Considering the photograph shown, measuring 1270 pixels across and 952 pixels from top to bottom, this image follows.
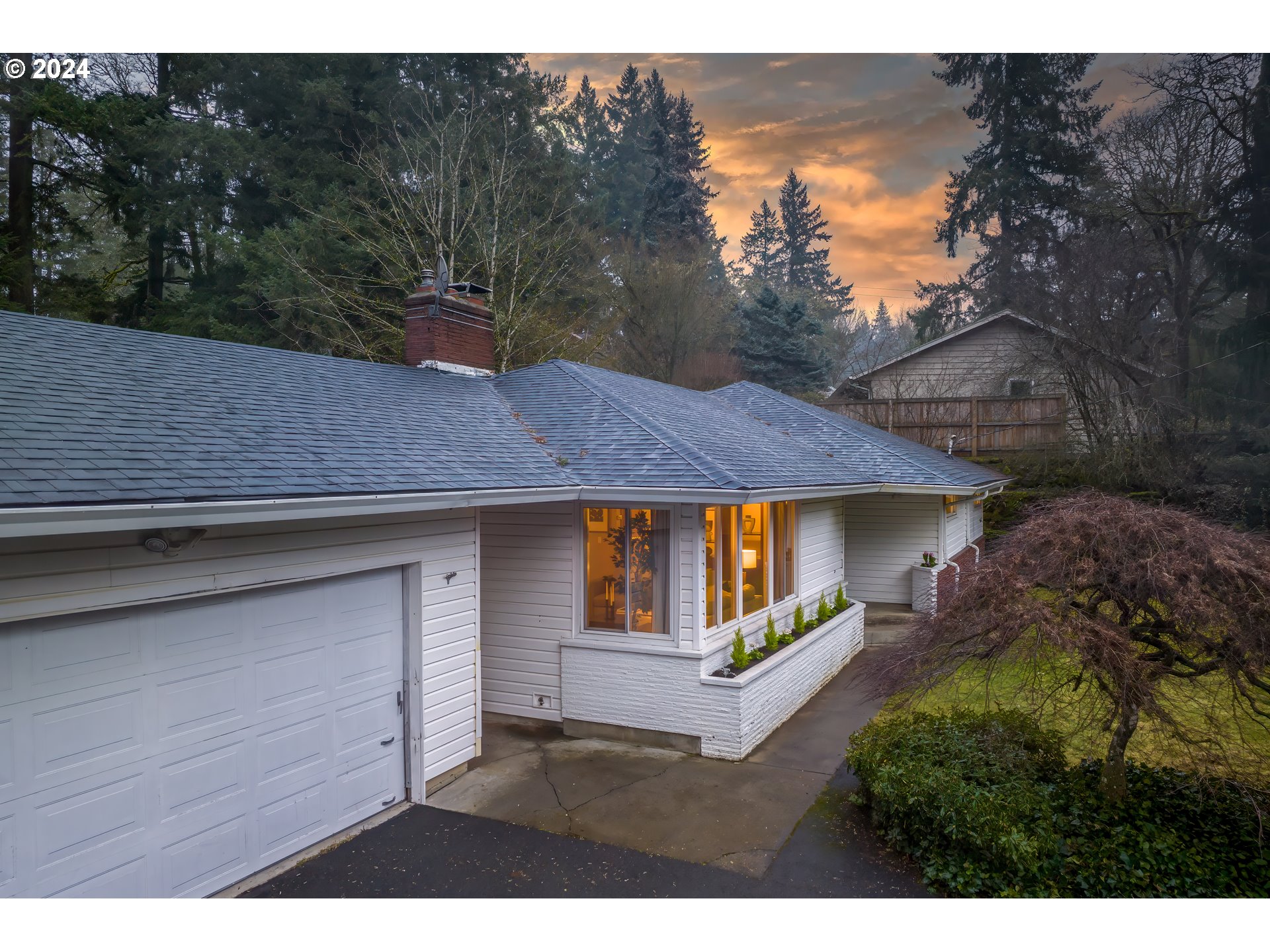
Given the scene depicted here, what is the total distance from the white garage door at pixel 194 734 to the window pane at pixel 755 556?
15.1 ft

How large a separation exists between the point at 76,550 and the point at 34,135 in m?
18.3

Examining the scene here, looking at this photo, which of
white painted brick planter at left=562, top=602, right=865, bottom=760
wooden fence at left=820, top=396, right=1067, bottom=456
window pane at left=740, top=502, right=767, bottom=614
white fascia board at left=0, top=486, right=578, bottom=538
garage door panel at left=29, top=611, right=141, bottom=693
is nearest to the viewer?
white fascia board at left=0, top=486, right=578, bottom=538

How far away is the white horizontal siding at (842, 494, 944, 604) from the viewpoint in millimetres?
14508

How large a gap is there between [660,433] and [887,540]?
7915mm

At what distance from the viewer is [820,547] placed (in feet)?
38.3

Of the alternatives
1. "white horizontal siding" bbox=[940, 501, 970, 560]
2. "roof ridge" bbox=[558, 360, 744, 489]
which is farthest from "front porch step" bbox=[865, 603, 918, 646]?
"roof ridge" bbox=[558, 360, 744, 489]

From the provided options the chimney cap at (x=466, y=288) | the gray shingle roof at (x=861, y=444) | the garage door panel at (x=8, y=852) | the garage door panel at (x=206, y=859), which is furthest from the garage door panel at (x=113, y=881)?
the gray shingle roof at (x=861, y=444)

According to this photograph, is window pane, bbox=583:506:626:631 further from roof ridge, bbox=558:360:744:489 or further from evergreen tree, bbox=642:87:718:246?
evergreen tree, bbox=642:87:718:246

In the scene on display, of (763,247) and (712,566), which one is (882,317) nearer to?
(763,247)

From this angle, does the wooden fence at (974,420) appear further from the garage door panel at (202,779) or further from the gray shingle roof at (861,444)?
the garage door panel at (202,779)

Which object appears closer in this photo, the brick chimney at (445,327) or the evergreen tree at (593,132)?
the brick chimney at (445,327)

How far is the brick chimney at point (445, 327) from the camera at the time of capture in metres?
10.5

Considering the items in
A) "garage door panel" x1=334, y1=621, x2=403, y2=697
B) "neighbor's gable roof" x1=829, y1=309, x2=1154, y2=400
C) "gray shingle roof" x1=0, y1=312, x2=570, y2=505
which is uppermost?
"neighbor's gable roof" x1=829, y1=309, x2=1154, y2=400

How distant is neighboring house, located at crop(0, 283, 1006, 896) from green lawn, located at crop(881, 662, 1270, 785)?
7.66ft
